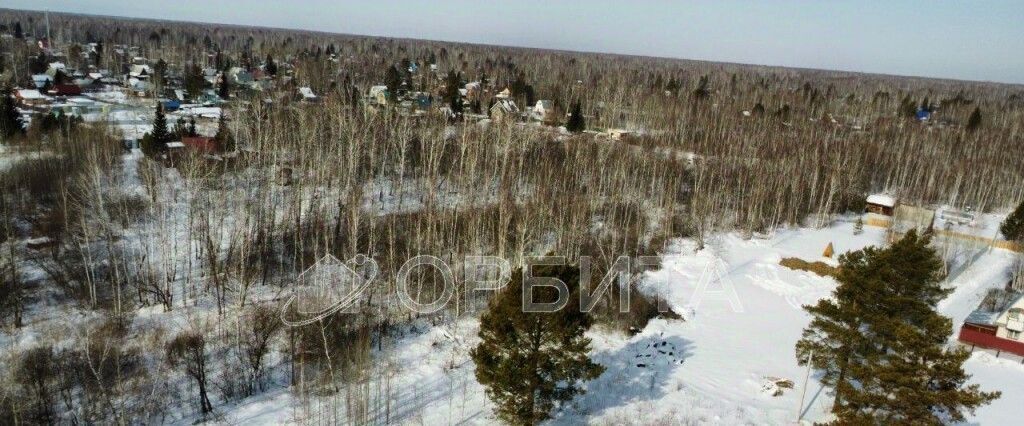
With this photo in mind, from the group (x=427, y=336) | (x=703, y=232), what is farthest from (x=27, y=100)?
(x=703, y=232)

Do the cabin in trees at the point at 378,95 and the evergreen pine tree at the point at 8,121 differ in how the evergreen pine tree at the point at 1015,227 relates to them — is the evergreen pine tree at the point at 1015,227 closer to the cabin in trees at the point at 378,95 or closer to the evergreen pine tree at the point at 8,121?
the cabin in trees at the point at 378,95

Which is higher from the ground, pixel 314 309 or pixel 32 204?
pixel 32 204

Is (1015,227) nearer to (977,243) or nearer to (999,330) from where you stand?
(977,243)

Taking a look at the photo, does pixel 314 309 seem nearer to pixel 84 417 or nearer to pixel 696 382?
pixel 84 417

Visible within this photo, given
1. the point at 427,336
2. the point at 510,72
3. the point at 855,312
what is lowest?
the point at 427,336

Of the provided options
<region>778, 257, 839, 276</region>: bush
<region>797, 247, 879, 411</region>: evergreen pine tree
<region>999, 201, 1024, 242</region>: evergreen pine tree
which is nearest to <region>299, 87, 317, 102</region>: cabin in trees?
<region>778, 257, 839, 276</region>: bush
